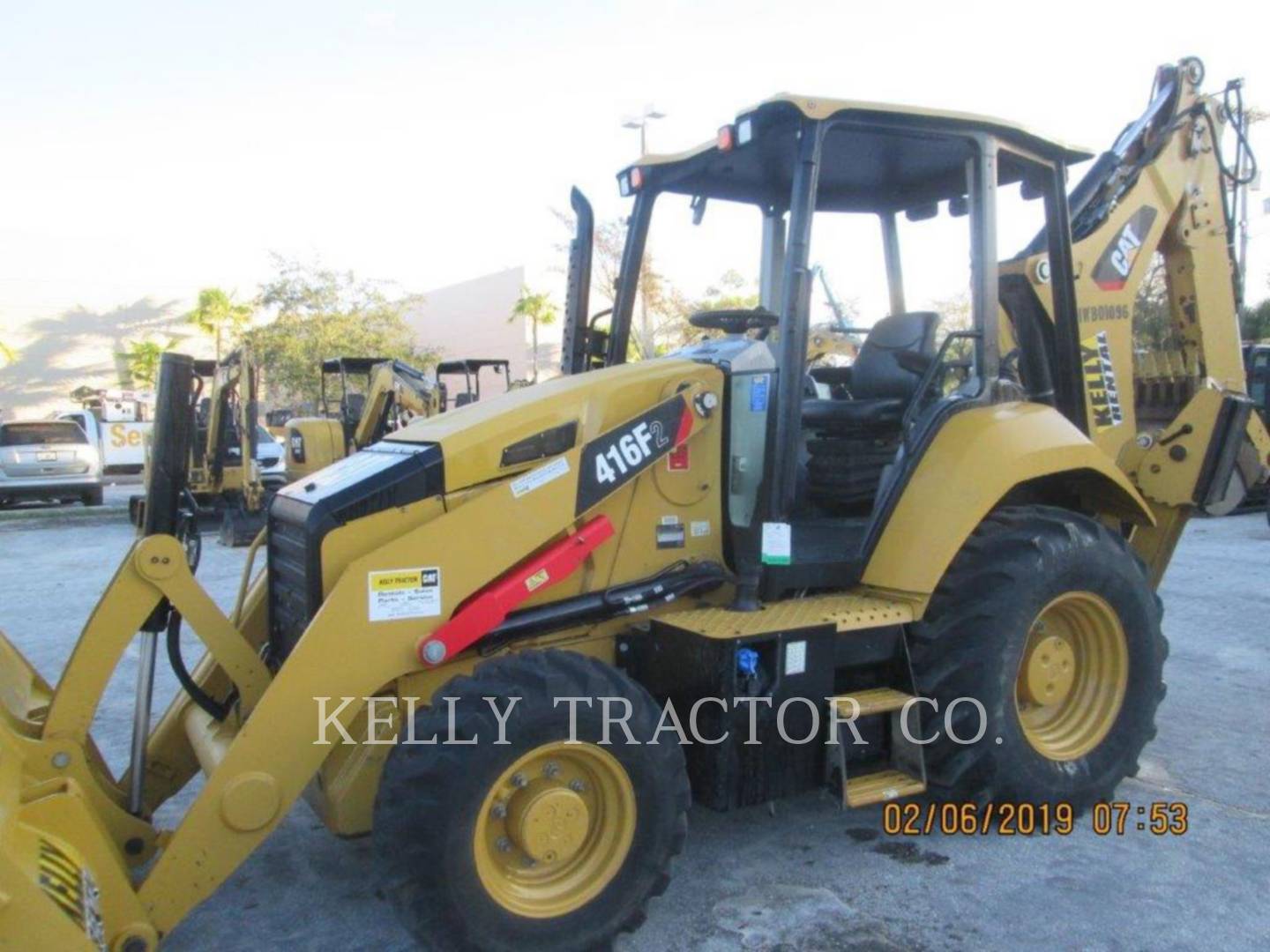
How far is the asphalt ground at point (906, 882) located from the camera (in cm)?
331

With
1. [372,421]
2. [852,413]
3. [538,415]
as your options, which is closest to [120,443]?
[372,421]

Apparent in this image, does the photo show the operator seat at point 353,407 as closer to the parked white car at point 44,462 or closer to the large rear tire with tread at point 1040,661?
the parked white car at point 44,462

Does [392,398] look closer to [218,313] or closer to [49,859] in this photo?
[49,859]

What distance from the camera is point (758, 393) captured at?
12.7 feet

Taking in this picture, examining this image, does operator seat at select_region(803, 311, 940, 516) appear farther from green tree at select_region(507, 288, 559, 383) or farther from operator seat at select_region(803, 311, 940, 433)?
green tree at select_region(507, 288, 559, 383)

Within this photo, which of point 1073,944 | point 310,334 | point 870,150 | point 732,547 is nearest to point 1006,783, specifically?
point 1073,944

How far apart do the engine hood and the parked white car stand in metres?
17.0

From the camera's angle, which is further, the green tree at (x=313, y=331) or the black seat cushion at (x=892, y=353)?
the green tree at (x=313, y=331)

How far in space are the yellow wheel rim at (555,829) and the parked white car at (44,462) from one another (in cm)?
1804

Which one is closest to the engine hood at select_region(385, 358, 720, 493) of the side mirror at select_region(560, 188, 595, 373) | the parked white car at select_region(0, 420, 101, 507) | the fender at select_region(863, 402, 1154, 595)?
the side mirror at select_region(560, 188, 595, 373)

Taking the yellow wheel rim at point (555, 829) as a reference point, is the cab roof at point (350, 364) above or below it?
above

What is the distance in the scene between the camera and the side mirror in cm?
453

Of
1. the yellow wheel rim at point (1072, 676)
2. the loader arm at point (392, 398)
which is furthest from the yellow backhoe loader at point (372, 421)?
the yellow wheel rim at point (1072, 676)

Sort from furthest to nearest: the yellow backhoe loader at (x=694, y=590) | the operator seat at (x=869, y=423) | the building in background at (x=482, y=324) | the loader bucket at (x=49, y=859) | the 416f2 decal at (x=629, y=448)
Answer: the building in background at (x=482, y=324)
the operator seat at (x=869, y=423)
the 416f2 decal at (x=629, y=448)
the yellow backhoe loader at (x=694, y=590)
the loader bucket at (x=49, y=859)
